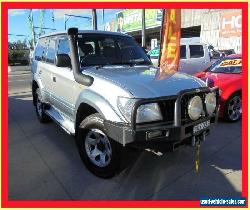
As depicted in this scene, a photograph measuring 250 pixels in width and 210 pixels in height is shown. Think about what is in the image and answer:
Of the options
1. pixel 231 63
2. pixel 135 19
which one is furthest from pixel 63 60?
pixel 135 19

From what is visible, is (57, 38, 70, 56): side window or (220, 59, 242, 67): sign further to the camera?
(220, 59, 242, 67): sign

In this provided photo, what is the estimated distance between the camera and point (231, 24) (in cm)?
2464

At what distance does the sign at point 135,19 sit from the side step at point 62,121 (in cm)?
2740

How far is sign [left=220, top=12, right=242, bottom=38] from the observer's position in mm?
23844

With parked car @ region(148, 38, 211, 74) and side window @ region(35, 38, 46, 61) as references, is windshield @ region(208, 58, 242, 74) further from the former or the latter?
parked car @ region(148, 38, 211, 74)

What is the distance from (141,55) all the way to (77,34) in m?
1.20

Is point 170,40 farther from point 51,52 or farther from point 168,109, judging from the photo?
point 168,109

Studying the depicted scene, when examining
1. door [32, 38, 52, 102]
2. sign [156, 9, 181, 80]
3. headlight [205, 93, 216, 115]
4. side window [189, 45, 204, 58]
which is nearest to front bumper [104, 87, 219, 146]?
headlight [205, 93, 216, 115]

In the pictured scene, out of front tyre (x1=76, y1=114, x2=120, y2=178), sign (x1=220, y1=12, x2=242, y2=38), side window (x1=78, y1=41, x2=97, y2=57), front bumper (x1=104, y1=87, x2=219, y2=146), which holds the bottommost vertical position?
front tyre (x1=76, y1=114, x2=120, y2=178)

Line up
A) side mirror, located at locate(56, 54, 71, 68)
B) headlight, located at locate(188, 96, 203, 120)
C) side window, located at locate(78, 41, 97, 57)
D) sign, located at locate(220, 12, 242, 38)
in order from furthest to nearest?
1. sign, located at locate(220, 12, 242, 38)
2. side window, located at locate(78, 41, 97, 57)
3. side mirror, located at locate(56, 54, 71, 68)
4. headlight, located at locate(188, 96, 203, 120)

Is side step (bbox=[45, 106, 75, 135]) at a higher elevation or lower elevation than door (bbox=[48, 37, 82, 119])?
lower

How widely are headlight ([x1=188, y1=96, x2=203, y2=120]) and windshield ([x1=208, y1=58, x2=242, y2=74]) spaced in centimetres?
381

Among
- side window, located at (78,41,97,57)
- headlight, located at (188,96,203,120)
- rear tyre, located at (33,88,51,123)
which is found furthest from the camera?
rear tyre, located at (33,88,51,123)

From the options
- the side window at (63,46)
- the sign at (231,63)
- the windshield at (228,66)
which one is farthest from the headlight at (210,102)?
the sign at (231,63)
